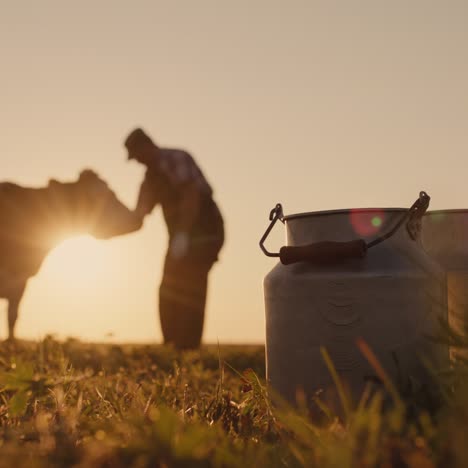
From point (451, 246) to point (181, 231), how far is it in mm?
6131

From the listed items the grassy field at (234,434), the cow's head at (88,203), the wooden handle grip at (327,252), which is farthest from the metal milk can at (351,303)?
the cow's head at (88,203)

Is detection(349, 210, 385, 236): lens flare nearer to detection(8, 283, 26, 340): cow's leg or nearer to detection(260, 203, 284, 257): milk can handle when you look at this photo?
detection(260, 203, 284, 257): milk can handle

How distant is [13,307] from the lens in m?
9.42

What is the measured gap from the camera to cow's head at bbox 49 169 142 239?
1066 centimetres

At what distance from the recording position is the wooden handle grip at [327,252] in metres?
2.18

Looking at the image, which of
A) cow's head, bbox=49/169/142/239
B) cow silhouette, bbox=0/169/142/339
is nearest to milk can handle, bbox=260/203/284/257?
cow silhouette, bbox=0/169/142/339

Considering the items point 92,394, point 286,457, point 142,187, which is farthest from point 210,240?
point 286,457

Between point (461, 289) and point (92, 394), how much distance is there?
145 centimetres

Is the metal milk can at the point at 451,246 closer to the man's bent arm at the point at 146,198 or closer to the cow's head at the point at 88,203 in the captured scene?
the man's bent arm at the point at 146,198

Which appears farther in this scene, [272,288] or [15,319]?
[15,319]

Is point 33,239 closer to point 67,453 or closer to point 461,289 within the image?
point 461,289

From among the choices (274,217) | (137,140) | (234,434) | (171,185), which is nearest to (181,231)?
(171,185)

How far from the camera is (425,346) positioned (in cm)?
221

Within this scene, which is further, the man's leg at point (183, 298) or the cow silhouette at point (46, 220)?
the cow silhouette at point (46, 220)
